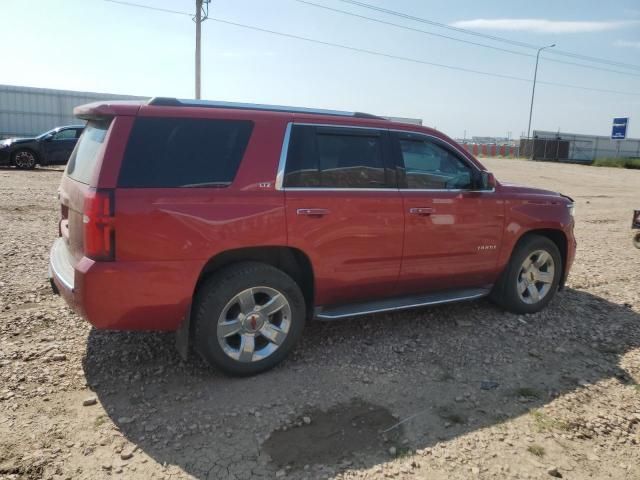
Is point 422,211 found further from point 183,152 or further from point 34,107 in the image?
point 34,107

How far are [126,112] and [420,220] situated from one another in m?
2.45

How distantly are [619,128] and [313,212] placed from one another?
4409cm

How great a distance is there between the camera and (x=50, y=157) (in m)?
17.8

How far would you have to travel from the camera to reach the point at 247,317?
384 cm

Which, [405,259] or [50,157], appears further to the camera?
[50,157]

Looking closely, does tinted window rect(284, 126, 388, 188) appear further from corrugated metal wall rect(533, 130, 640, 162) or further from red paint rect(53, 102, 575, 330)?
corrugated metal wall rect(533, 130, 640, 162)

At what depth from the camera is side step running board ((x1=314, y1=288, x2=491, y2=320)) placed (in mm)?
4242

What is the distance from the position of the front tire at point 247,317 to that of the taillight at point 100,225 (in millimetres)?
705

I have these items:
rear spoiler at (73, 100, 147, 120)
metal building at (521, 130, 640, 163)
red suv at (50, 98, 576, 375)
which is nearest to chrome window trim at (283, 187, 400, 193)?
red suv at (50, 98, 576, 375)

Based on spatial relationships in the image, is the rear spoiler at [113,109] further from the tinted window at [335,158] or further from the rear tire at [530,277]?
the rear tire at [530,277]

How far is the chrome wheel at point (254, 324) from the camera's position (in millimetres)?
3777

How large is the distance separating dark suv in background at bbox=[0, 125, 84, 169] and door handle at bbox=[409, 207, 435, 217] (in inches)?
631

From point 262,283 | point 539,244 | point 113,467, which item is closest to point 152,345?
point 262,283

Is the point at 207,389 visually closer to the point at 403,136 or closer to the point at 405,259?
the point at 405,259
